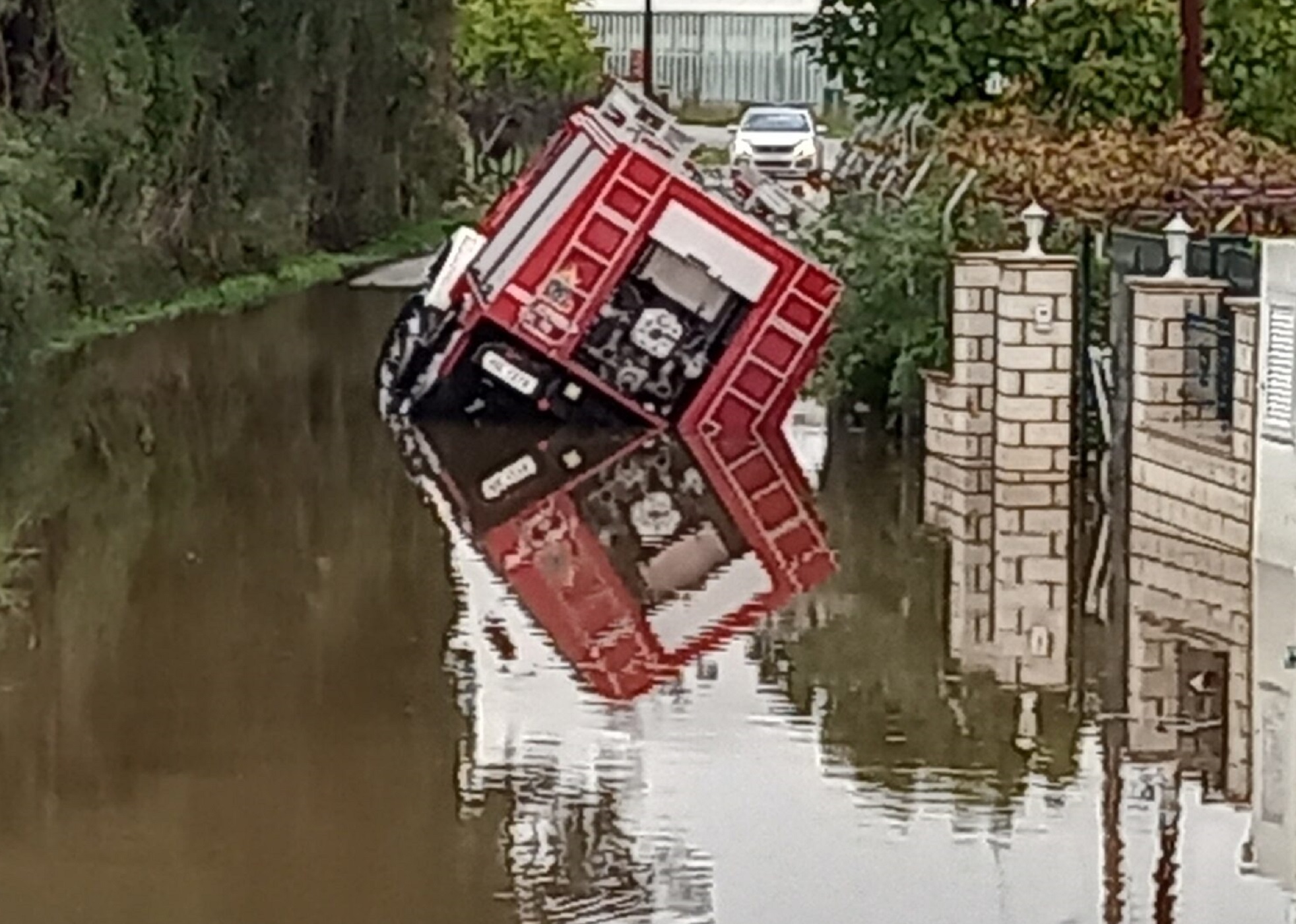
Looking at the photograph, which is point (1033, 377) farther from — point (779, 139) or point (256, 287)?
point (779, 139)

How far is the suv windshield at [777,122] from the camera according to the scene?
48312mm

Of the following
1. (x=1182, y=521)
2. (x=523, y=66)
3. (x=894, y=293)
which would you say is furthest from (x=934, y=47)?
(x=523, y=66)

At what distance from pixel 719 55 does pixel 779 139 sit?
1475 cm

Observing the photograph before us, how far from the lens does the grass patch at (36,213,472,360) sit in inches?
1149

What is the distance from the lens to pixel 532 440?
2216 cm

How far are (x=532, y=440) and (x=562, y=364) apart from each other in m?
0.62

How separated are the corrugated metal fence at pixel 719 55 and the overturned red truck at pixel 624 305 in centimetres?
3858

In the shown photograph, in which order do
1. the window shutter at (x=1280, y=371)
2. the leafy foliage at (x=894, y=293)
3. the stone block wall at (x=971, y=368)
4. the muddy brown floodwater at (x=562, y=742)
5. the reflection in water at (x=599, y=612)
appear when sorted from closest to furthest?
the muddy brown floodwater at (x=562, y=742)
the reflection in water at (x=599, y=612)
the window shutter at (x=1280, y=371)
the stone block wall at (x=971, y=368)
the leafy foliage at (x=894, y=293)

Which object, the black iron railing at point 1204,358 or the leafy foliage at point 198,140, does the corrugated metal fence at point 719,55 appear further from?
the black iron railing at point 1204,358

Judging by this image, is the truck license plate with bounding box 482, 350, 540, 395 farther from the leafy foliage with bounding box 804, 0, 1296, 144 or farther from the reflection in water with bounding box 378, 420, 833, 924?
the leafy foliage with bounding box 804, 0, 1296, 144

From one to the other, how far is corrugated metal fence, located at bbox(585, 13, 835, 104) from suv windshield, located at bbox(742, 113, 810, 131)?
1128 cm

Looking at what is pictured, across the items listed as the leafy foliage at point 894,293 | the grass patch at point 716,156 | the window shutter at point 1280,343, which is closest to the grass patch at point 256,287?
the grass patch at point 716,156

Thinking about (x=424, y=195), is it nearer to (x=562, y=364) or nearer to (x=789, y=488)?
(x=562, y=364)

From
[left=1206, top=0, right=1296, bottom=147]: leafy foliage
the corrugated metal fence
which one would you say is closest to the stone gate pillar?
[left=1206, top=0, right=1296, bottom=147]: leafy foliage
